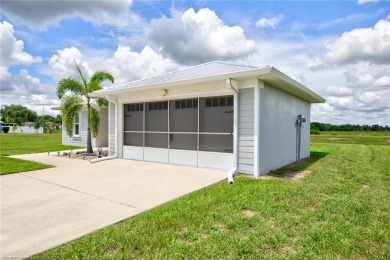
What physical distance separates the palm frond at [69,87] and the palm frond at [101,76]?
0.79m

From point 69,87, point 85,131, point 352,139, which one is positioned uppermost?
point 69,87

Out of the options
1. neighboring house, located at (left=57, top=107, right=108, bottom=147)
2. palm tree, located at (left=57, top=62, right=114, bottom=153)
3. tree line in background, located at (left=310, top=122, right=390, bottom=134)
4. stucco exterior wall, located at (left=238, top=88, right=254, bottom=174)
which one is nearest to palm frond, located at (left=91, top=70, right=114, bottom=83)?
palm tree, located at (left=57, top=62, right=114, bottom=153)

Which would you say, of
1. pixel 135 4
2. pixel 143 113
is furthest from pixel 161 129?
pixel 135 4

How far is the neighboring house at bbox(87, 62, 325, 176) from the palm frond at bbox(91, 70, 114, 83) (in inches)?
113

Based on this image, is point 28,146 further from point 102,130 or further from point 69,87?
point 69,87

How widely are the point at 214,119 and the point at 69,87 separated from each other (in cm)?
859

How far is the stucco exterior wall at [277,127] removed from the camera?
23.4 feet

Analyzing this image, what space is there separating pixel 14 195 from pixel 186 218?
395 cm

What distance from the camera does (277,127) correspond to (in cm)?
819

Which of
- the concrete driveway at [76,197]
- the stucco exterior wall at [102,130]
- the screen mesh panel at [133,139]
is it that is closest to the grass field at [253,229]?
the concrete driveway at [76,197]

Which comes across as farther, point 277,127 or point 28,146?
point 28,146

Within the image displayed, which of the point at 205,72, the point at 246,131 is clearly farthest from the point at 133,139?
the point at 246,131

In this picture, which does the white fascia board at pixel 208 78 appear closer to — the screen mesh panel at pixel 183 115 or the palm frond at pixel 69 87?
the screen mesh panel at pixel 183 115

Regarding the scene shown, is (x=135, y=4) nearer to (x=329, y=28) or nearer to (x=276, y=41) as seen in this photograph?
(x=276, y=41)
